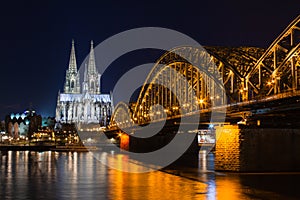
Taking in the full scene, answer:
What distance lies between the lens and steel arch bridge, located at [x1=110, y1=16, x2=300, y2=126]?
162 feet

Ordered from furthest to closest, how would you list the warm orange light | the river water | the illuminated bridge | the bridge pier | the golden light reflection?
1. the warm orange light
2. the illuminated bridge
3. the bridge pier
4. the river water
5. the golden light reflection

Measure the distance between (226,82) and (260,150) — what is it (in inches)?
861

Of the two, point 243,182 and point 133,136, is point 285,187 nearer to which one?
point 243,182

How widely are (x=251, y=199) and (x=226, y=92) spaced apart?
126 feet

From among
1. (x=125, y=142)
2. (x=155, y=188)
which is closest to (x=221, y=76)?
(x=155, y=188)

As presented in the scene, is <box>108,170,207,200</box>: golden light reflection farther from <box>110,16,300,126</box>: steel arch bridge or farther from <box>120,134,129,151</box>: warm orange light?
<box>120,134,129,151</box>: warm orange light

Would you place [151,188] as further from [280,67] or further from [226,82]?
[226,82]

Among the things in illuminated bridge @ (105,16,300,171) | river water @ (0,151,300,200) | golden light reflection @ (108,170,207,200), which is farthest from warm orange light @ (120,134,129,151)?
golden light reflection @ (108,170,207,200)

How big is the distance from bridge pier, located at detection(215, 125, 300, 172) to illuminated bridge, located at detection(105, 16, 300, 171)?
270 cm

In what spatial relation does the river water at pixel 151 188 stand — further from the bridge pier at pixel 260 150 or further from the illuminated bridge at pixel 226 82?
the illuminated bridge at pixel 226 82

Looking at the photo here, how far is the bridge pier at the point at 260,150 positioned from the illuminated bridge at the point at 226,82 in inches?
106

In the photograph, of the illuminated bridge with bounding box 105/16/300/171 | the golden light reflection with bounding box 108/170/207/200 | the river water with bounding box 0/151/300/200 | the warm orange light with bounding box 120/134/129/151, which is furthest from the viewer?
the warm orange light with bounding box 120/134/129/151

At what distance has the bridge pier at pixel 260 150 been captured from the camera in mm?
→ 43188

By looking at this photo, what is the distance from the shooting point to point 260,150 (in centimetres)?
4347
